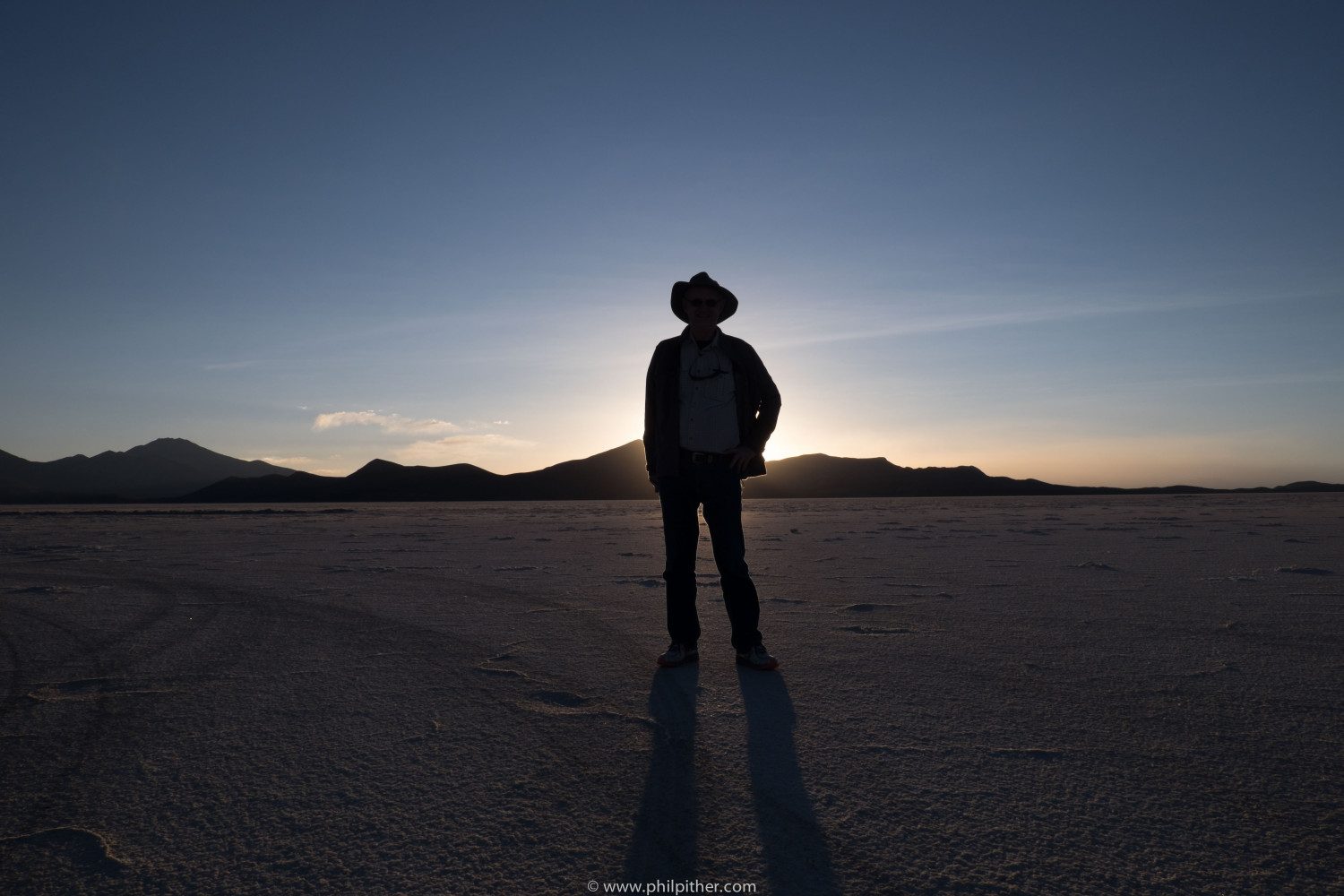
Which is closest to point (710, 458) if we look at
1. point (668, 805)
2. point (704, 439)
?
point (704, 439)

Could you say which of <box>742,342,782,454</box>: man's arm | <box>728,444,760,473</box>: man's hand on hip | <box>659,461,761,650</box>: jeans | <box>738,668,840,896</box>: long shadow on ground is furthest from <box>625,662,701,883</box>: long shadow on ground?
<box>742,342,782,454</box>: man's arm

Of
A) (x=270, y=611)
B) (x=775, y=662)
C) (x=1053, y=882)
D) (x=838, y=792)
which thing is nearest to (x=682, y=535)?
(x=775, y=662)

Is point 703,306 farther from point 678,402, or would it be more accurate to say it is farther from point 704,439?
point 704,439

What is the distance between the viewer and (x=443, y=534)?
428 inches

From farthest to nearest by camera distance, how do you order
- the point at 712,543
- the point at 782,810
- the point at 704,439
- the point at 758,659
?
1. the point at 704,439
2. the point at 712,543
3. the point at 758,659
4. the point at 782,810

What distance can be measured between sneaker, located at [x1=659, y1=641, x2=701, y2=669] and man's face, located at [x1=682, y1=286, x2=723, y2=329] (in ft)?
4.77

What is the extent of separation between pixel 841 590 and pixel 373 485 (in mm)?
73261

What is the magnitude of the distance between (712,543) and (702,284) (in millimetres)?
1199

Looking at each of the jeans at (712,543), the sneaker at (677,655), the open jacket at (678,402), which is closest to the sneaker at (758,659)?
the jeans at (712,543)

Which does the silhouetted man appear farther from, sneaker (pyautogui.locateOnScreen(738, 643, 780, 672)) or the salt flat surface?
the salt flat surface

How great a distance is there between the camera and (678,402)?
326 cm

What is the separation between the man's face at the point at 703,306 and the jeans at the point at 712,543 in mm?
665

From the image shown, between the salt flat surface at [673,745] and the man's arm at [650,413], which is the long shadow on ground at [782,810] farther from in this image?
the man's arm at [650,413]

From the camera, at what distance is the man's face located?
128 inches
